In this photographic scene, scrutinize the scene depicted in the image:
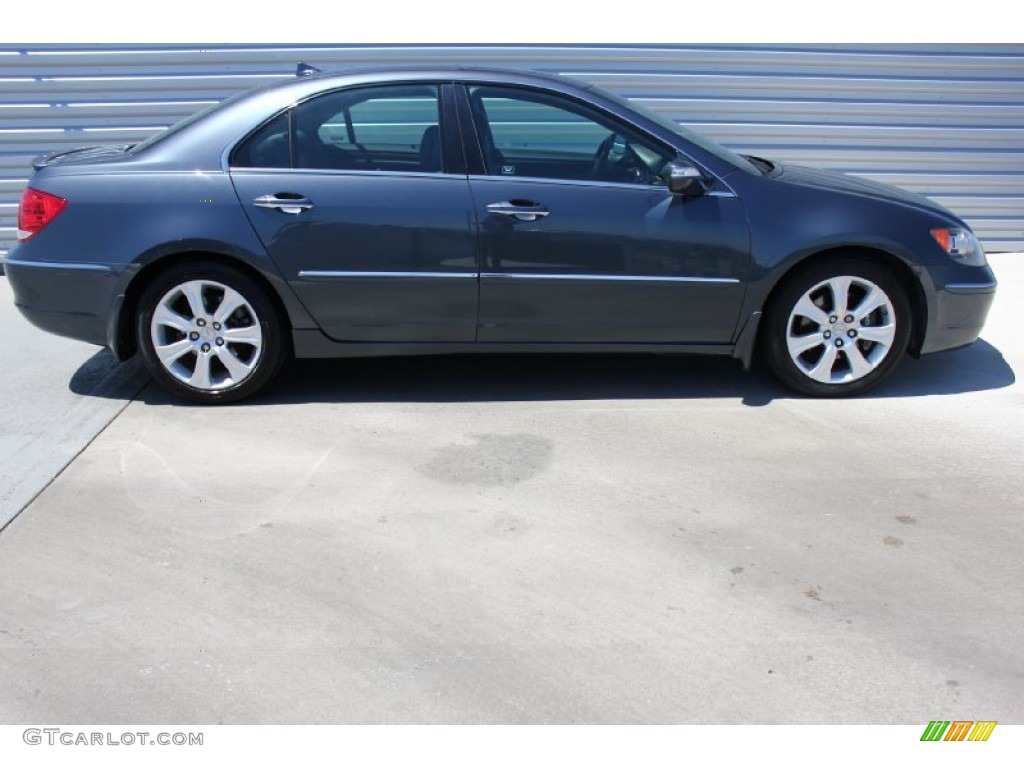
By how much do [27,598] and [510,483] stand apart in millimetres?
1827

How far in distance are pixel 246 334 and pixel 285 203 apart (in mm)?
656

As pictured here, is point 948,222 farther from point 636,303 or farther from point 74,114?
point 74,114

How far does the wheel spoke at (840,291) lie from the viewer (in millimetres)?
5301

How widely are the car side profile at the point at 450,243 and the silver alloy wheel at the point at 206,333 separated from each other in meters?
0.01

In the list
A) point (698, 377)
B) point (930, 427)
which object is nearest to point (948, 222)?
point (930, 427)

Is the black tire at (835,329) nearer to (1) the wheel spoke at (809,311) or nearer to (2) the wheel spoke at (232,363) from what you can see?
(1) the wheel spoke at (809,311)

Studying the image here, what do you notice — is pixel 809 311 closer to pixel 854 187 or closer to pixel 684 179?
pixel 854 187

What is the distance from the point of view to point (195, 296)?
17.1 ft

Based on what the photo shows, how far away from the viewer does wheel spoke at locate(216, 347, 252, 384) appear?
5.27 meters

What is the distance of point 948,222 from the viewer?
5430 mm

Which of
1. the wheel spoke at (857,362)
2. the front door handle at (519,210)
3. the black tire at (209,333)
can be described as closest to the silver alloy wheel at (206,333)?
the black tire at (209,333)

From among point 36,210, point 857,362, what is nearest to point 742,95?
point 857,362
